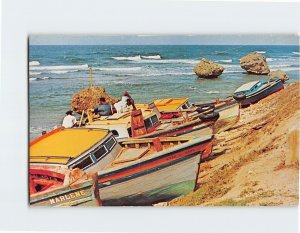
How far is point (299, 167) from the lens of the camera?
3371mm

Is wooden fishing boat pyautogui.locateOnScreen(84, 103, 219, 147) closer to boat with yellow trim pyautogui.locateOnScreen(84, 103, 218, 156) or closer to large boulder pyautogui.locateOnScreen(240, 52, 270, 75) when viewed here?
boat with yellow trim pyautogui.locateOnScreen(84, 103, 218, 156)

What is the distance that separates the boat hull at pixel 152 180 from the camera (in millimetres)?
3342

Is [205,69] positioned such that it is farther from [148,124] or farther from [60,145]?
[60,145]

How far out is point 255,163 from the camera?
11.2 feet

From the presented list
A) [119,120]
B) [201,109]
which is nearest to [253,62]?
[201,109]

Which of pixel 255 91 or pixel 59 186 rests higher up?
pixel 255 91

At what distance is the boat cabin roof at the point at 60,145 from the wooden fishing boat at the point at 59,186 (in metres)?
0.06

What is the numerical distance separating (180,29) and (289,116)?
845mm

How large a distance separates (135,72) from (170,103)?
282mm

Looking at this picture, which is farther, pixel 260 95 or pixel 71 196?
pixel 260 95

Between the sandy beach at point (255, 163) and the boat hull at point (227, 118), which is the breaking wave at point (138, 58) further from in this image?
the sandy beach at point (255, 163)

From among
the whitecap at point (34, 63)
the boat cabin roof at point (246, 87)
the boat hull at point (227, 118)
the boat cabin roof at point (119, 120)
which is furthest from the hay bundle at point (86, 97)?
the boat cabin roof at point (246, 87)

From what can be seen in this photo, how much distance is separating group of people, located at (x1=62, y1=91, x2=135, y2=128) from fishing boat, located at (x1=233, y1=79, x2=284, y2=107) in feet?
2.16

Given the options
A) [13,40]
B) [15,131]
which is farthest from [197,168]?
[13,40]
